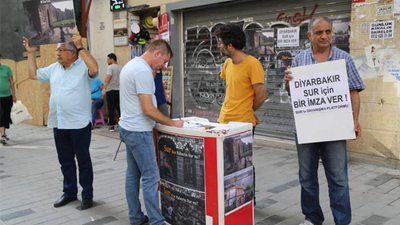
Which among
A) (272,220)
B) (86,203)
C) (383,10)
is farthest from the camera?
(383,10)

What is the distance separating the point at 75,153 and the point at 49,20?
9.02 m

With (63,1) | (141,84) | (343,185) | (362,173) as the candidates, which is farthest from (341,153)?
(63,1)

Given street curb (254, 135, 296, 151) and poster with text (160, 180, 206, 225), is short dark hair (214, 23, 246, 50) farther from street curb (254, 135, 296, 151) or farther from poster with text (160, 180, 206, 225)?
street curb (254, 135, 296, 151)

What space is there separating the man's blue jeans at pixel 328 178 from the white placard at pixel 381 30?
2.76 meters

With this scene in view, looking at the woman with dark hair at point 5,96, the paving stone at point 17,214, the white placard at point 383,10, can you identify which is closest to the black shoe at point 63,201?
the paving stone at point 17,214

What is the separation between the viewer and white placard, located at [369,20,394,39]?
5.29 metres

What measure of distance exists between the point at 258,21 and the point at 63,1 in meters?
6.98

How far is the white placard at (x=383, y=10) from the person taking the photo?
208 inches

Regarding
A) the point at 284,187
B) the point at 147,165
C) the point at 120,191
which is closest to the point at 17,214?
the point at 120,191

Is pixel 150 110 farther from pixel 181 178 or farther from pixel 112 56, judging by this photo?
pixel 112 56

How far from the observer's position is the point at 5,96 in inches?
319

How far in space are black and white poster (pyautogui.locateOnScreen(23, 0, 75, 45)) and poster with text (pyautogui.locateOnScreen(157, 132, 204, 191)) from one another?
29.7 feet

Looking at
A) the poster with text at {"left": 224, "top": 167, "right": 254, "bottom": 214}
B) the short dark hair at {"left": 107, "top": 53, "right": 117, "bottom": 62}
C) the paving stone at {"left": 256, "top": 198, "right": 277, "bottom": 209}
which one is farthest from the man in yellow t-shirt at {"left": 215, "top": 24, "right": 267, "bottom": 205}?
the short dark hair at {"left": 107, "top": 53, "right": 117, "bottom": 62}

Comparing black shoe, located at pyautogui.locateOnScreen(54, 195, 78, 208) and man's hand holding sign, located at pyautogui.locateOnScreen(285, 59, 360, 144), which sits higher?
man's hand holding sign, located at pyautogui.locateOnScreen(285, 59, 360, 144)
